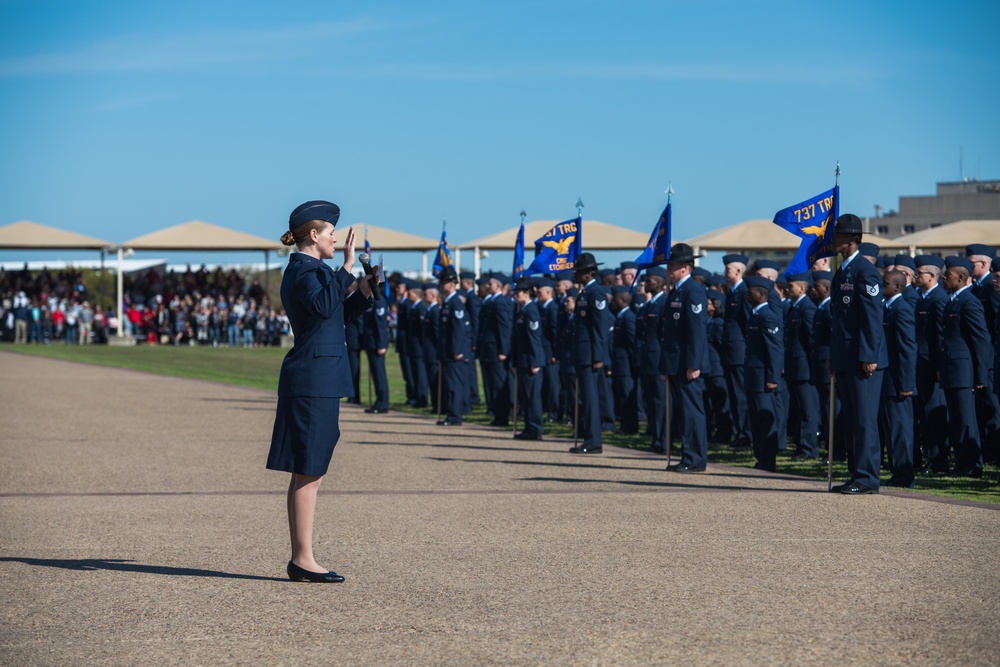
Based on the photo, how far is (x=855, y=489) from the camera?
10797 mm

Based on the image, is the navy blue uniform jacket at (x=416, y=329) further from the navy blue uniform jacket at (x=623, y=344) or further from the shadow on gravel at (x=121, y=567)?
the shadow on gravel at (x=121, y=567)

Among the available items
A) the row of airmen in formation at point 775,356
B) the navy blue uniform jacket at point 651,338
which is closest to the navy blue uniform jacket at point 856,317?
the row of airmen in formation at point 775,356

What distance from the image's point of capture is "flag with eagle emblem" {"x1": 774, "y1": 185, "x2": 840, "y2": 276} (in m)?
12.3

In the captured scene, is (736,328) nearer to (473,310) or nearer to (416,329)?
(473,310)

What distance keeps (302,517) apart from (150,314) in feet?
144

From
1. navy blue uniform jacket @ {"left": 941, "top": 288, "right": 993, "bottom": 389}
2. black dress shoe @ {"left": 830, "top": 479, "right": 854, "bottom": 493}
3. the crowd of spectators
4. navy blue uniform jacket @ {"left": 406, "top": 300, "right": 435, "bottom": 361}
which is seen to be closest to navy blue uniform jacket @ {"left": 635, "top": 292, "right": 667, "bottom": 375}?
navy blue uniform jacket @ {"left": 941, "top": 288, "right": 993, "bottom": 389}

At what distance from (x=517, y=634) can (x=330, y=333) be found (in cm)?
196

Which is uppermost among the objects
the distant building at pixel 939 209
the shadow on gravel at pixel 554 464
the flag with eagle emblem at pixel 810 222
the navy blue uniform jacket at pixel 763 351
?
the distant building at pixel 939 209

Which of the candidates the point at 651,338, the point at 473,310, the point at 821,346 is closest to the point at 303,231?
the point at 821,346

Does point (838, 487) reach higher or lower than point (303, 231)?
lower

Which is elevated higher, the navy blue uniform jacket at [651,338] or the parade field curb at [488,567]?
the navy blue uniform jacket at [651,338]

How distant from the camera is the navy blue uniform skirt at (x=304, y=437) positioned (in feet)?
→ 23.6

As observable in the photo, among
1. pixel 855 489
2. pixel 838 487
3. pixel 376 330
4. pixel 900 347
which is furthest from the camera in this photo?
pixel 376 330

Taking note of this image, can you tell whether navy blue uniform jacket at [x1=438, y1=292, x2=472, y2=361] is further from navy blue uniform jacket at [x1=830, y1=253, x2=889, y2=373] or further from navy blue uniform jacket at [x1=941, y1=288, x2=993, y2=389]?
navy blue uniform jacket at [x1=830, y1=253, x2=889, y2=373]
